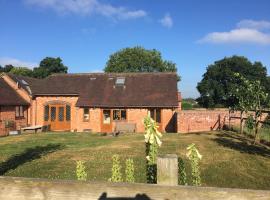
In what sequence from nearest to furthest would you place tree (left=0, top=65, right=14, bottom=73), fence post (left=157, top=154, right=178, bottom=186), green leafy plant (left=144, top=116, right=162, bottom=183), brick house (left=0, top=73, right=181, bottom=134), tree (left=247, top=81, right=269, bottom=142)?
fence post (left=157, top=154, right=178, bottom=186) < green leafy plant (left=144, top=116, right=162, bottom=183) < tree (left=247, top=81, right=269, bottom=142) < brick house (left=0, top=73, right=181, bottom=134) < tree (left=0, top=65, right=14, bottom=73)

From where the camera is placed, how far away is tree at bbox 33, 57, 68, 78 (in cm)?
7531

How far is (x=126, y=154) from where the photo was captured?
15352 mm

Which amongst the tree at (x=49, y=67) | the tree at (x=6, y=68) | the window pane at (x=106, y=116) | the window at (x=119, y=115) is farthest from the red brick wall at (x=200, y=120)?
the tree at (x=6, y=68)

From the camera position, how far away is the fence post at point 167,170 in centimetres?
256

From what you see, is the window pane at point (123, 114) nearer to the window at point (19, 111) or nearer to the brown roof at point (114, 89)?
the brown roof at point (114, 89)

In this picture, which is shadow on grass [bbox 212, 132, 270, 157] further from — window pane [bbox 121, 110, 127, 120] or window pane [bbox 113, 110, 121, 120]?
window pane [bbox 113, 110, 121, 120]

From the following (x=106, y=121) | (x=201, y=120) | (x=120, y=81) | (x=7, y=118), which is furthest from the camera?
(x=120, y=81)

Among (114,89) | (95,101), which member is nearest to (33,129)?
(95,101)

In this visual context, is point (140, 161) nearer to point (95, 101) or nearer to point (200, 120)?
point (200, 120)

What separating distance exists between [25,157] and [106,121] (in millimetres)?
15599

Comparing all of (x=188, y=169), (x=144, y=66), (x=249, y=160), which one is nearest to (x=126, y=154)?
(x=188, y=169)

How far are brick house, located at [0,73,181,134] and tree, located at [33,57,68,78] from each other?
4258 cm

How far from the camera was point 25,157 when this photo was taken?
15.3 meters

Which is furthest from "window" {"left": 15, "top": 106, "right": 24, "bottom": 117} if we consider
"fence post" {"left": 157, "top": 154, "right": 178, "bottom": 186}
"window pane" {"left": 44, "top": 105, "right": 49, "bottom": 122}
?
"fence post" {"left": 157, "top": 154, "right": 178, "bottom": 186}
